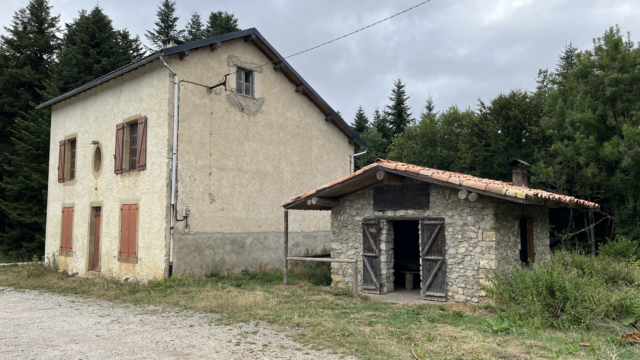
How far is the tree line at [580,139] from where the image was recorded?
57.7 ft

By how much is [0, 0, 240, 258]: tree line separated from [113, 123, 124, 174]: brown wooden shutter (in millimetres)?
9212

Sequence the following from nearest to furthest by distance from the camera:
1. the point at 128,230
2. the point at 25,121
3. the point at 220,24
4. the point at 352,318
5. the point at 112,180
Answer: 1. the point at 352,318
2. the point at 128,230
3. the point at 112,180
4. the point at 25,121
5. the point at 220,24

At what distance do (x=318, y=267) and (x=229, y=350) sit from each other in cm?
675

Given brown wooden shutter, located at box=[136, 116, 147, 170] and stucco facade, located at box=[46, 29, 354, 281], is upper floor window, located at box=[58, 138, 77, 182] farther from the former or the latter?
brown wooden shutter, located at box=[136, 116, 147, 170]

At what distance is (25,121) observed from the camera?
20.9m

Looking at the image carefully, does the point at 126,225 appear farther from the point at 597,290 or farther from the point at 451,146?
the point at 451,146

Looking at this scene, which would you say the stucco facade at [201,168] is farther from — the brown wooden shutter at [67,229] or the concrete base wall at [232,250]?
the brown wooden shutter at [67,229]

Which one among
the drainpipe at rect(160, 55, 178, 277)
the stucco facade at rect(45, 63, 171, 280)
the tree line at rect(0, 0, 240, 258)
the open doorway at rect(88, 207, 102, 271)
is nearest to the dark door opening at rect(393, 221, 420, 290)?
the drainpipe at rect(160, 55, 178, 277)

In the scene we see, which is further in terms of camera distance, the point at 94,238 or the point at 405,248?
the point at 94,238

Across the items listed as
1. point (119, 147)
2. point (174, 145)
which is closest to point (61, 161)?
point (119, 147)

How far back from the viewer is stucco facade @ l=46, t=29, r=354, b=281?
12.0 meters

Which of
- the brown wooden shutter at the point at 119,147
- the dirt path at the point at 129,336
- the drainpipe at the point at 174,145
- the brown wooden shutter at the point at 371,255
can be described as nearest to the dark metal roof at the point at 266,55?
the drainpipe at the point at 174,145

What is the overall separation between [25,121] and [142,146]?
12.0 metres

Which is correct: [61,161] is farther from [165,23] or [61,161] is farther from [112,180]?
[165,23]
